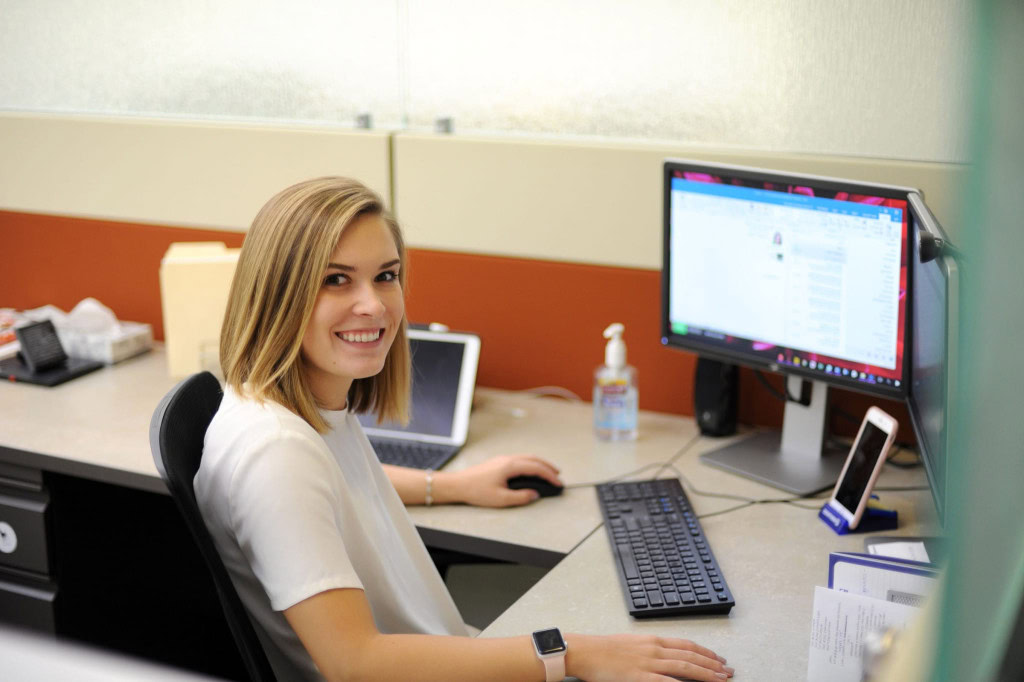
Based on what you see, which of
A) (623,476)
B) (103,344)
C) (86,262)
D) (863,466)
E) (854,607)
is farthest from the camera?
(86,262)

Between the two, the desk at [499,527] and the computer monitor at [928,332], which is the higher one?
the computer monitor at [928,332]

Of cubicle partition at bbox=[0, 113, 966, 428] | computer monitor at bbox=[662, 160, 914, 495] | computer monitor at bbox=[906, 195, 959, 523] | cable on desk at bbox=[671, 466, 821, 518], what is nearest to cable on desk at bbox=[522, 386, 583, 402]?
cubicle partition at bbox=[0, 113, 966, 428]

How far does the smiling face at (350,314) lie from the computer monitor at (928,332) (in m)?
0.66

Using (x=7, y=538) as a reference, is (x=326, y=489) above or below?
above

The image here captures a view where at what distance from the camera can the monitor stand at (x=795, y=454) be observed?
1.75 meters

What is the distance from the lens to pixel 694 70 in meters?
1.80

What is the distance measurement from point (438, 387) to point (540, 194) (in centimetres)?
42

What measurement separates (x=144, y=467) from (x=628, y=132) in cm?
105

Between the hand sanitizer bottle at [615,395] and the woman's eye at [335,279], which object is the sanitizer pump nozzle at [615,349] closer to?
the hand sanitizer bottle at [615,395]

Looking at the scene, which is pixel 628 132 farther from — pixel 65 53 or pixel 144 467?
pixel 65 53

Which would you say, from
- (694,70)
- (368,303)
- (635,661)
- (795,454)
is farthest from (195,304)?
(635,661)

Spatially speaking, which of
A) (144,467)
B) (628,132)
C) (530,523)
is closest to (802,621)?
(530,523)

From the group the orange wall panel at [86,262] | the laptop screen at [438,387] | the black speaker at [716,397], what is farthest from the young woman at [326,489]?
the orange wall panel at [86,262]

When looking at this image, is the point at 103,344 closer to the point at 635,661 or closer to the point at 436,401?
the point at 436,401
